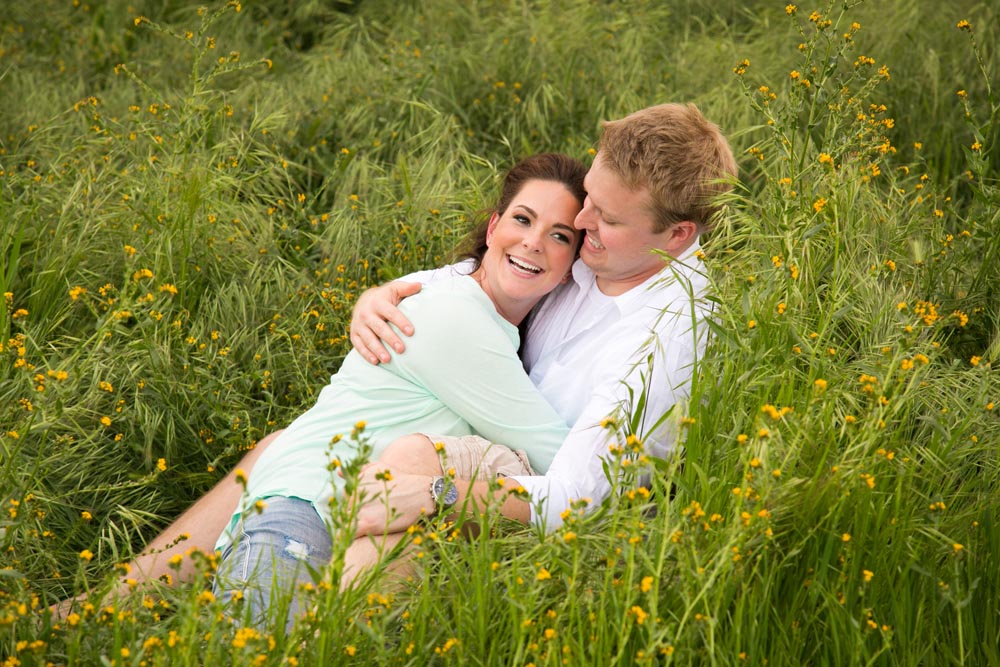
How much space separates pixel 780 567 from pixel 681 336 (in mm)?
806

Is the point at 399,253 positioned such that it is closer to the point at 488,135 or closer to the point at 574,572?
the point at 488,135

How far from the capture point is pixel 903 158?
194 inches

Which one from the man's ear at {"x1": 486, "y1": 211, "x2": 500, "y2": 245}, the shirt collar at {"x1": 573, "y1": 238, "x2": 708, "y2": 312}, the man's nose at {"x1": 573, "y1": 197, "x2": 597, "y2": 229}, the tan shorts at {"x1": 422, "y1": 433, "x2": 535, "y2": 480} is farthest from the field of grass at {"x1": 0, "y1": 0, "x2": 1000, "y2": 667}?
the man's ear at {"x1": 486, "y1": 211, "x2": 500, "y2": 245}

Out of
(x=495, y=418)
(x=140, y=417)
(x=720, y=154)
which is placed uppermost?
(x=720, y=154)

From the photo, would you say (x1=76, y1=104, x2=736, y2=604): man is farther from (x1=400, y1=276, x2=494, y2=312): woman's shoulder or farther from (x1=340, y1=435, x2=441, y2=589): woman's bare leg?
(x1=340, y1=435, x2=441, y2=589): woman's bare leg

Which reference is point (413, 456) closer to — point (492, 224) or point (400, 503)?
point (400, 503)

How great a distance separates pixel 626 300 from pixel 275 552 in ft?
4.22

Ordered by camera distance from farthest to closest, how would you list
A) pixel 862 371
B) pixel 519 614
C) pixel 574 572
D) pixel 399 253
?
pixel 399 253
pixel 862 371
pixel 519 614
pixel 574 572

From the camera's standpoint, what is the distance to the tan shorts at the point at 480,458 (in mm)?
2746

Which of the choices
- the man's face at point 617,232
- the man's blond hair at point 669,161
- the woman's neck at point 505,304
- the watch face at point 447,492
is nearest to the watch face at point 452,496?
the watch face at point 447,492

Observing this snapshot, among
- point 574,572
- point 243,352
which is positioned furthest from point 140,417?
point 574,572

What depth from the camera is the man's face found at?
3.11m

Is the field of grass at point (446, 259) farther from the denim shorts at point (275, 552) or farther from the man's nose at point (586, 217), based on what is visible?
the man's nose at point (586, 217)

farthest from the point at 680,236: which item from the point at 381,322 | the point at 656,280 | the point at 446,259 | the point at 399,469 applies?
the point at 399,469
